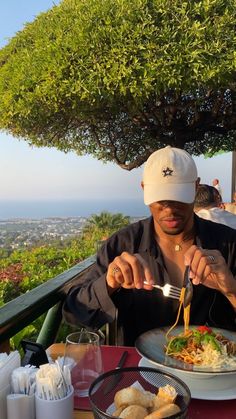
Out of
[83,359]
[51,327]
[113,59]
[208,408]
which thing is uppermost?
[113,59]

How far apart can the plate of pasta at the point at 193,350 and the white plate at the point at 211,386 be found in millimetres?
23

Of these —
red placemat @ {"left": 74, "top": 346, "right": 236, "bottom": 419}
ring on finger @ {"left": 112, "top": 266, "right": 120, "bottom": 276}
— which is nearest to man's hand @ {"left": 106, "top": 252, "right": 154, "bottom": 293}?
ring on finger @ {"left": 112, "top": 266, "right": 120, "bottom": 276}

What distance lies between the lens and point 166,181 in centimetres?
183

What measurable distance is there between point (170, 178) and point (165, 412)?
118cm

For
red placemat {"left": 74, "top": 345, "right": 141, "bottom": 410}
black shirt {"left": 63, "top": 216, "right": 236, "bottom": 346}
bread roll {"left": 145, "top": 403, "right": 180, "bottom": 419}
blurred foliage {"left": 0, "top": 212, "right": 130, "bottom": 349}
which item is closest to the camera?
bread roll {"left": 145, "top": 403, "right": 180, "bottom": 419}

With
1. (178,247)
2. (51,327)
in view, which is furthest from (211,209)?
(51,327)

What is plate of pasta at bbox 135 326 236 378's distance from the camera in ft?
3.78

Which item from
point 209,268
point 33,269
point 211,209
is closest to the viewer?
point 209,268

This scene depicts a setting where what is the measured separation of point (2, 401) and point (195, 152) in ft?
23.8

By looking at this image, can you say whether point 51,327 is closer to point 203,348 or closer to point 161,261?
point 161,261

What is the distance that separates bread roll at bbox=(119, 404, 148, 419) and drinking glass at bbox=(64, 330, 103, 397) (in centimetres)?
27

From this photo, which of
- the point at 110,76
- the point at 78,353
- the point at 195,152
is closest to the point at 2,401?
the point at 78,353

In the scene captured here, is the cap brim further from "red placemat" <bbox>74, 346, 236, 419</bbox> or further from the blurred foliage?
the blurred foliage

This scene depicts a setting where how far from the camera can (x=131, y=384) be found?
0.96 metres
